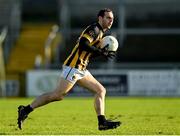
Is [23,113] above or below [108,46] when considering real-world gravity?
below

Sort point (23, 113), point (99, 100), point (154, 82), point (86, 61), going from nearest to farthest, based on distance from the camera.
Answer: point (99, 100), point (86, 61), point (23, 113), point (154, 82)

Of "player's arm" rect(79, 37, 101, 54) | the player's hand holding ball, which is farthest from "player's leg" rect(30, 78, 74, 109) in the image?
the player's hand holding ball

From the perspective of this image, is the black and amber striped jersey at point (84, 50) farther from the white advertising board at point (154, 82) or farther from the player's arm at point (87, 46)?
the white advertising board at point (154, 82)

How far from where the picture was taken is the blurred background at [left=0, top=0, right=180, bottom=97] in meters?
31.7

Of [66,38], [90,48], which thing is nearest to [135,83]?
[66,38]

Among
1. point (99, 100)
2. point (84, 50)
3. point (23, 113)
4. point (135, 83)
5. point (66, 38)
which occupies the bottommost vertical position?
point (23, 113)

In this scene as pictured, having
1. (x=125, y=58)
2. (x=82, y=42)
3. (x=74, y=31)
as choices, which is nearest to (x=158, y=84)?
(x=125, y=58)

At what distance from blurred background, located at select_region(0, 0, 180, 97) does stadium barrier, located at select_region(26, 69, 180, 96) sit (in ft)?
0.23

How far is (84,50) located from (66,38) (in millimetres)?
26397

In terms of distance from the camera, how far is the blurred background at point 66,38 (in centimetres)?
3170

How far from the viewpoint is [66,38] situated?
37875 millimetres

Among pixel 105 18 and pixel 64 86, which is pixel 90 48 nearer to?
pixel 105 18

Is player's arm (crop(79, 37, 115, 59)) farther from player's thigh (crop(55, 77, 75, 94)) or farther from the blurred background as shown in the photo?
the blurred background

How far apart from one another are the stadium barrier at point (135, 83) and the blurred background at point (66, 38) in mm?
69
